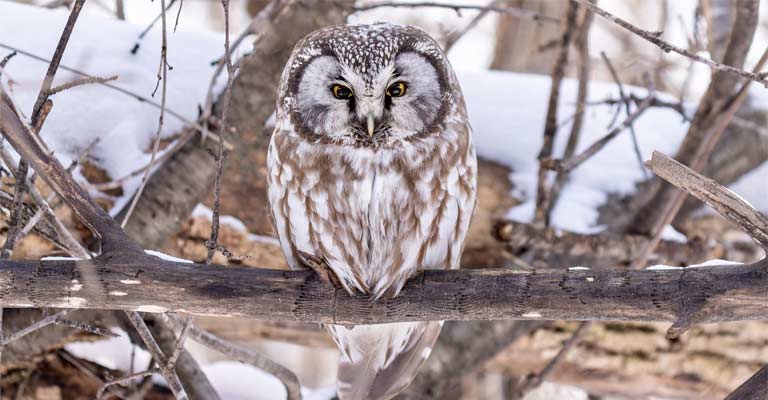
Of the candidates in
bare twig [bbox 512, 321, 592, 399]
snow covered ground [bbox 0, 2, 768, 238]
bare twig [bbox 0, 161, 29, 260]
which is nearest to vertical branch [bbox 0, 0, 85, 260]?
bare twig [bbox 0, 161, 29, 260]

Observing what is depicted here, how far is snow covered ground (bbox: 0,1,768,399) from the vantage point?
9.92ft

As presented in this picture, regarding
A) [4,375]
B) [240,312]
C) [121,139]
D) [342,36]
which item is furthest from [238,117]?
[4,375]

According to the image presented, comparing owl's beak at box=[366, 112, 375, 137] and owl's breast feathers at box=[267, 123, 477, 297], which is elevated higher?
owl's beak at box=[366, 112, 375, 137]

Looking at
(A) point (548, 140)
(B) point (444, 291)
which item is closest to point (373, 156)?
(B) point (444, 291)

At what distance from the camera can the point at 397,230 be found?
2.55 m

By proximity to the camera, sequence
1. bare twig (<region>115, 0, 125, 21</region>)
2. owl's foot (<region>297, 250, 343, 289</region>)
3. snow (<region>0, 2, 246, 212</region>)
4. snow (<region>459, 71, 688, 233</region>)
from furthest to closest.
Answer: bare twig (<region>115, 0, 125, 21</region>) < snow (<region>459, 71, 688, 233</region>) < snow (<region>0, 2, 246, 212</region>) < owl's foot (<region>297, 250, 343, 289</region>)

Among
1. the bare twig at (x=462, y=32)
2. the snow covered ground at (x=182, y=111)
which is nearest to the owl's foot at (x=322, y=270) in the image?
the snow covered ground at (x=182, y=111)

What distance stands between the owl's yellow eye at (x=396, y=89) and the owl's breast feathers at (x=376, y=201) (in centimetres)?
16

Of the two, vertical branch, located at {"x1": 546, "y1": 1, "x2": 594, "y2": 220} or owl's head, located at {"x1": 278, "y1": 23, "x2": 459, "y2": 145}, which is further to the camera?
vertical branch, located at {"x1": 546, "y1": 1, "x2": 594, "y2": 220}

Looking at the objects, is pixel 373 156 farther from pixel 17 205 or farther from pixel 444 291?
pixel 17 205

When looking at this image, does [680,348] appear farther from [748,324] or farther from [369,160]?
[369,160]

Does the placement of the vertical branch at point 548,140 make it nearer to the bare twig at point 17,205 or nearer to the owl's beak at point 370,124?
the owl's beak at point 370,124

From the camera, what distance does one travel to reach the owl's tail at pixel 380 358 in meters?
3.02

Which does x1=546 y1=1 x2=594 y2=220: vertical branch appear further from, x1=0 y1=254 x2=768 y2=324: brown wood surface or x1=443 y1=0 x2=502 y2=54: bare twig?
x1=0 y1=254 x2=768 y2=324: brown wood surface
